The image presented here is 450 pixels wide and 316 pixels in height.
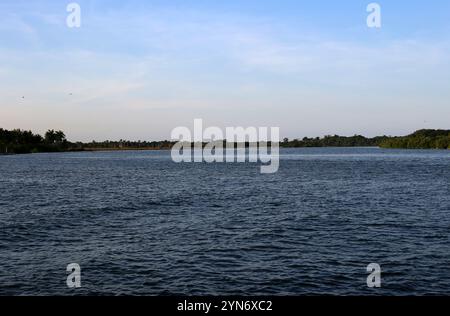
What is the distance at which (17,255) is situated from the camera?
3091 centimetres

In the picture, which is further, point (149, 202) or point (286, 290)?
point (149, 202)

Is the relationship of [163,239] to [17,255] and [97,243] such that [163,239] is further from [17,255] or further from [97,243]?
[17,255]

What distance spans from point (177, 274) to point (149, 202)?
116 ft

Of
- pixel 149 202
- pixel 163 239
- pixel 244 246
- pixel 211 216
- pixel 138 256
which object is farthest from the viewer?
pixel 149 202

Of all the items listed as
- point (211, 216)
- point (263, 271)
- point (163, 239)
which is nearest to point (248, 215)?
point (211, 216)

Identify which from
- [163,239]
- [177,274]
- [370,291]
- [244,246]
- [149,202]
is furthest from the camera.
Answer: [149,202]

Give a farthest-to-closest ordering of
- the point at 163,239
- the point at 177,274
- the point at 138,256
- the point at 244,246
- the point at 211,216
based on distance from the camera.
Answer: the point at 211,216 → the point at 163,239 → the point at 244,246 → the point at 138,256 → the point at 177,274

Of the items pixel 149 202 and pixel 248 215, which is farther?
pixel 149 202
